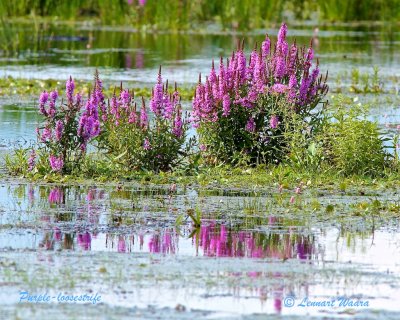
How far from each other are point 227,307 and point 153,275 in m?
0.77

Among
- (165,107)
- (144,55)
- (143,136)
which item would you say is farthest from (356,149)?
(144,55)

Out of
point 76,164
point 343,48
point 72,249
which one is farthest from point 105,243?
point 343,48

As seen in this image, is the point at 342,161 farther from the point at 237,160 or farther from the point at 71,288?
the point at 71,288

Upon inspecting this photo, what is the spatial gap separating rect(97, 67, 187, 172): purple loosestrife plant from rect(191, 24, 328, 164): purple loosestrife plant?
30 centimetres

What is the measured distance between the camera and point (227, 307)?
21.2 feet

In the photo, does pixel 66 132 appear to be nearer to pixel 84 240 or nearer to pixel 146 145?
pixel 146 145

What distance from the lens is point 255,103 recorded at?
11.4 m

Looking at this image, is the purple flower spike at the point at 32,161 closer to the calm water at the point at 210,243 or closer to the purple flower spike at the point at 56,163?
the purple flower spike at the point at 56,163

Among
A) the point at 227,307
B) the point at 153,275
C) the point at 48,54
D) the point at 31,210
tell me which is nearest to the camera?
the point at 227,307

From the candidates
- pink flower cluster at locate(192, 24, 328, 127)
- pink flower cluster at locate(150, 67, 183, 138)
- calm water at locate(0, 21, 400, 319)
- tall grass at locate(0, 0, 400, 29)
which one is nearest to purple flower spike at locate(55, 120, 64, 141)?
calm water at locate(0, 21, 400, 319)

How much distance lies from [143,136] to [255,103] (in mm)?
1080

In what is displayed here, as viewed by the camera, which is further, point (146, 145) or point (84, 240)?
point (146, 145)

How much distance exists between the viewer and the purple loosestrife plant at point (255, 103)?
1125 centimetres

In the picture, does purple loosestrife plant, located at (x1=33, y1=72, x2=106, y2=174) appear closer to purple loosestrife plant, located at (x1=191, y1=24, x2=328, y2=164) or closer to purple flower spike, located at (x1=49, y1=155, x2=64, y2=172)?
purple flower spike, located at (x1=49, y1=155, x2=64, y2=172)
